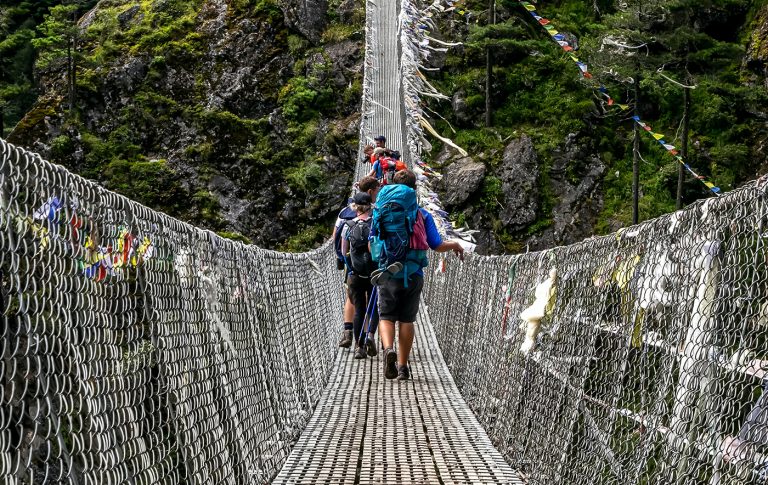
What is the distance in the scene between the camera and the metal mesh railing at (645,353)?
57.1 inches

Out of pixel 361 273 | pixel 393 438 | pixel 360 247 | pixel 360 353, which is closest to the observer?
pixel 393 438

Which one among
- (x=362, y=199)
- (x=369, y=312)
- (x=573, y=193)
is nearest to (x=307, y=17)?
(x=573, y=193)

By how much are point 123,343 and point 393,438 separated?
2079mm

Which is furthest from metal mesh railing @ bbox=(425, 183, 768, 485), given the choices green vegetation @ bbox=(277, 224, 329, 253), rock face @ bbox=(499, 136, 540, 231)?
green vegetation @ bbox=(277, 224, 329, 253)

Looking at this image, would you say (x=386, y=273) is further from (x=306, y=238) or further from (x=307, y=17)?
(x=307, y=17)

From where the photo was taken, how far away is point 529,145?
59.8ft

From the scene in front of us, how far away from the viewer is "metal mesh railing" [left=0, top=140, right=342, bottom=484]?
1234 mm

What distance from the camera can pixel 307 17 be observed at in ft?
69.6

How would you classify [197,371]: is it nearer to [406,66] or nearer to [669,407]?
[669,407]

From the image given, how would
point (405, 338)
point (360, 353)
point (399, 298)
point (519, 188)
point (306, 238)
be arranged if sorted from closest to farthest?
point (399, 298) → point (405, 338) → point (360, 353) → point (519, 188) → point (306, 238)

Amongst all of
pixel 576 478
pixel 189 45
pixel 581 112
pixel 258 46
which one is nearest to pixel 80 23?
pixel 189 45

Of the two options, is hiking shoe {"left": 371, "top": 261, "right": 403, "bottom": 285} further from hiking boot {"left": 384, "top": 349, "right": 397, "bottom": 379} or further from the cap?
the cap

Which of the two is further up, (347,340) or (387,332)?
(387,332)

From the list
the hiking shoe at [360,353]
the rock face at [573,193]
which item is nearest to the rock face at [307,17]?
the rock face at [573,193]
